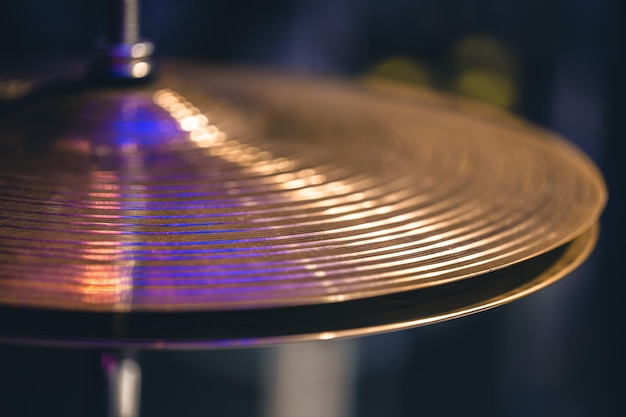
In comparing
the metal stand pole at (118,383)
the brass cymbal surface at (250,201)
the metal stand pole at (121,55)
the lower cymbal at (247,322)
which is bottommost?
the metal stand pole at (118,383)

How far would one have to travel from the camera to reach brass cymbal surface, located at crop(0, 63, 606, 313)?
1.31ft

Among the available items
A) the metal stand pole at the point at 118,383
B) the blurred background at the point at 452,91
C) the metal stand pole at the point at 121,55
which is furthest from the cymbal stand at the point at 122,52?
the blurred background at the point at 452,91

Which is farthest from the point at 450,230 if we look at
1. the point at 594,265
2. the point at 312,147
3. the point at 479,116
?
the point at 594,265

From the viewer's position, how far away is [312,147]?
0.62m

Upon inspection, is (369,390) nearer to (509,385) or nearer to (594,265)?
(509,385)

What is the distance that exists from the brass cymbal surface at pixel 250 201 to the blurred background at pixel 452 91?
560 millimetres

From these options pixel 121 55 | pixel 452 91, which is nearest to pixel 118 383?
pixel 121 55

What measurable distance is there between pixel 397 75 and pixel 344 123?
690mm

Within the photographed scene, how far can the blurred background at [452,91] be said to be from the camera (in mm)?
1256

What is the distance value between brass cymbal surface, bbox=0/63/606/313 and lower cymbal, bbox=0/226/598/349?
0.02 metres

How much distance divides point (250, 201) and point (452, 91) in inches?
36.3

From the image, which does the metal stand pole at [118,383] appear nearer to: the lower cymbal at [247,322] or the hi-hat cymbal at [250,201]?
the hi-hat cymbal at [250,201]

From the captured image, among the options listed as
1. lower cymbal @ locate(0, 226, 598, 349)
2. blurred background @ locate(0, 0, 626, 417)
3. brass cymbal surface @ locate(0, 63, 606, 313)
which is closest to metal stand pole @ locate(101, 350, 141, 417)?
brass cymbal surface @ locate(0, 63, 606, 313)

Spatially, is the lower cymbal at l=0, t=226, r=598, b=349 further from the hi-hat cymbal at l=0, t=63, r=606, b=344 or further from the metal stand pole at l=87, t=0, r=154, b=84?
the metal stand pole at l=87, t=0, r=154, b=84
